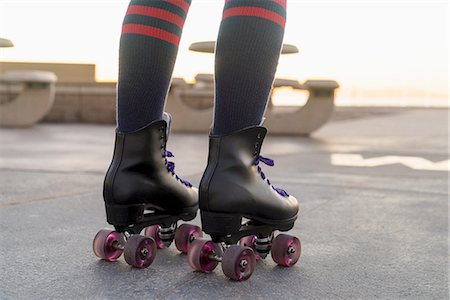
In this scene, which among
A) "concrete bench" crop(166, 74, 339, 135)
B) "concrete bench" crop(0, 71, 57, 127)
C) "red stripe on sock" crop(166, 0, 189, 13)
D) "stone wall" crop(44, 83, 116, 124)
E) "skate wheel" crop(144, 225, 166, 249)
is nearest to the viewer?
"red stripe on sock" crop(166, 0, 189, 13)

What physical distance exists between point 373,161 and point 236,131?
364 centimetres

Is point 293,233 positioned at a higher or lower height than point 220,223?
lower

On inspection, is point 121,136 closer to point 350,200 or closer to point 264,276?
point 264,276

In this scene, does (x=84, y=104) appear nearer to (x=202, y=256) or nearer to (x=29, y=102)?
(x=29, y=102)

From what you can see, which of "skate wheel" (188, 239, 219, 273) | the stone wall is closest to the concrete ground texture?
"skate wheel" (188, 239, 219, 273)

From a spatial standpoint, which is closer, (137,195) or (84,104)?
(137,195)

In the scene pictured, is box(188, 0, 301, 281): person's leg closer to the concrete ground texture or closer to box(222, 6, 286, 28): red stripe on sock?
box(222, 6, 286, 28): red stripe on sock

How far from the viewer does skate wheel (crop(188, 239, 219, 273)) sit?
1.62m

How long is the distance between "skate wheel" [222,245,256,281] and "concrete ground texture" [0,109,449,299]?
3 cm

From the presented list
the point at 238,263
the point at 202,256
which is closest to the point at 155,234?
the point at 202,256

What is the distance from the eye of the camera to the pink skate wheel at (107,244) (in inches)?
68.7

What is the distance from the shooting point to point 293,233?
2244 mm

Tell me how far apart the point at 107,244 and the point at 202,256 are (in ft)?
0.95

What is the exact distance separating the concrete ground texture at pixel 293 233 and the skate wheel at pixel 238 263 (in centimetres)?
3
